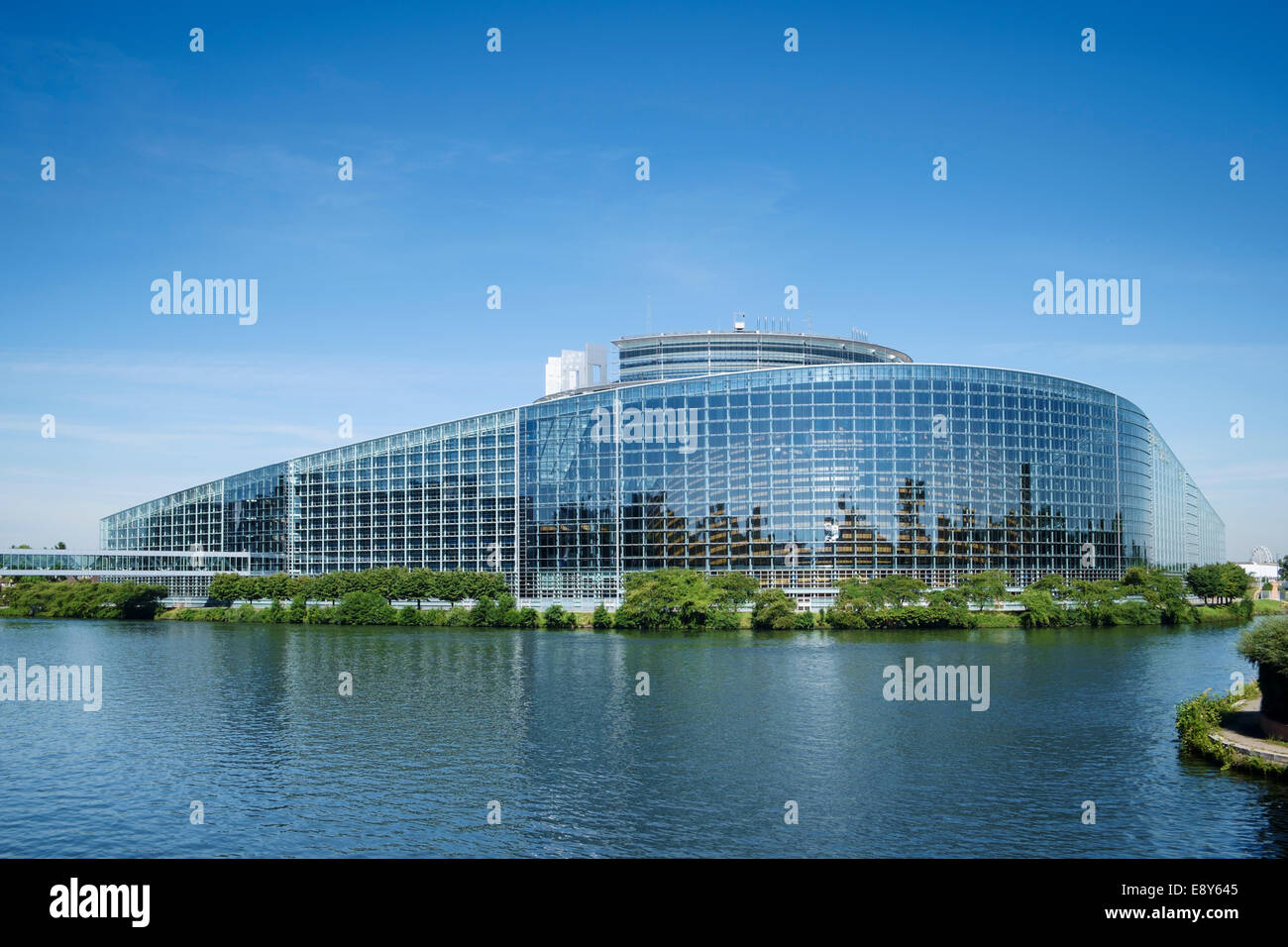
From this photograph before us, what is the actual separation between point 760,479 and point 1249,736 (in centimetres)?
7552

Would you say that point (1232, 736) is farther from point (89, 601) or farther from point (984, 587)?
point (89, 601)

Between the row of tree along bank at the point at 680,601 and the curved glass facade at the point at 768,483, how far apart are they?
770cm

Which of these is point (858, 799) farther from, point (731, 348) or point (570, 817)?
point (731, 348)

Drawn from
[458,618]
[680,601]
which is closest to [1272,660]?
[680,601]

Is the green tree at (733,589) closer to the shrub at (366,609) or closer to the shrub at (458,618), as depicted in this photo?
the shrub at (458,618)

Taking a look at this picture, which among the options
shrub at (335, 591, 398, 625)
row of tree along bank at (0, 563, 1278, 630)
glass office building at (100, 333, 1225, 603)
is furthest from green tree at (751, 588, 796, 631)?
shrub at (335, 591, 398, 625)

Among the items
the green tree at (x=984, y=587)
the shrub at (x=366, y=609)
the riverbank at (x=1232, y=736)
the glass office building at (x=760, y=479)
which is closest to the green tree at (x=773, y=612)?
the glass office building at (x=760, y=479)

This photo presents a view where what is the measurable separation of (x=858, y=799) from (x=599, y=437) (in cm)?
8513

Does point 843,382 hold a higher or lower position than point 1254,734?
higher

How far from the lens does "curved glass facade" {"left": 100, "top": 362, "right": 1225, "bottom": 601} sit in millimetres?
110875

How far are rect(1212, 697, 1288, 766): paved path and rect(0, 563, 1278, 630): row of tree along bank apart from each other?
176 feet

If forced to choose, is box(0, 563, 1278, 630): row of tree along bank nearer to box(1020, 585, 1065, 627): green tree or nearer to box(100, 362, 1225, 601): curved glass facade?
box(1020, 585, 1065, 627): green tree

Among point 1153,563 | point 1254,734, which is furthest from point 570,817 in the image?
point 1153,563
